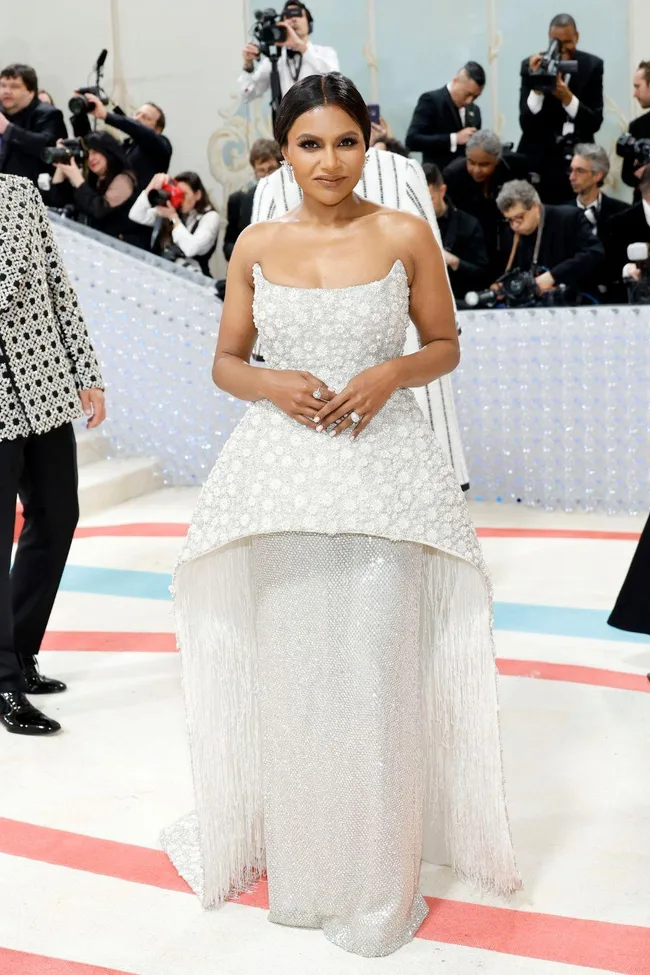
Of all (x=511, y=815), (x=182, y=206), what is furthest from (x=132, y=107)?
(x=511, y=815)

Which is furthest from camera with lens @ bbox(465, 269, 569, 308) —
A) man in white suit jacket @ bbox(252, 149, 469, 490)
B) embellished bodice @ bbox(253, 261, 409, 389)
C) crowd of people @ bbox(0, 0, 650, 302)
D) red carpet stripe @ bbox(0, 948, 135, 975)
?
red carpet stripe @ bbox(0, 948, 135, 975)

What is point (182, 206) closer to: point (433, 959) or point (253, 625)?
point (253, 625)

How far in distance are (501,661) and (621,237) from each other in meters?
3.06

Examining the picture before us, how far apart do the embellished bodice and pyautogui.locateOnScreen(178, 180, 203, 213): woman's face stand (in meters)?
5.36

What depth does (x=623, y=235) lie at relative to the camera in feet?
20.0

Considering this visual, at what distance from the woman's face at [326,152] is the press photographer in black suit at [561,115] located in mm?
4827

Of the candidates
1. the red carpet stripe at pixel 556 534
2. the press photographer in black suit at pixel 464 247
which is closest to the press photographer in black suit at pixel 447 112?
the press photographer in black suit at pixel 464 247

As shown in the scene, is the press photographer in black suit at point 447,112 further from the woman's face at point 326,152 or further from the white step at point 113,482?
the woman's face at point 326,152

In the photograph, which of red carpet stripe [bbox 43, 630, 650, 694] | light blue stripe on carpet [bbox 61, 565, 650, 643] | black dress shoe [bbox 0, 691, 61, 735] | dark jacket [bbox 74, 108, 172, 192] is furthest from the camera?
dark jacket [bbox 74, 108, 172, 192]

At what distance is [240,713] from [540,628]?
6.02 ft

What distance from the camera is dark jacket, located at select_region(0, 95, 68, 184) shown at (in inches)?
281

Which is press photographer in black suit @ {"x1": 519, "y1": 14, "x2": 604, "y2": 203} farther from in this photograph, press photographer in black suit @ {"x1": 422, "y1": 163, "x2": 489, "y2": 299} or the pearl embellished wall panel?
the pearl embellished wall panel

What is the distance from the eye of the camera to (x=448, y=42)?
333 inches

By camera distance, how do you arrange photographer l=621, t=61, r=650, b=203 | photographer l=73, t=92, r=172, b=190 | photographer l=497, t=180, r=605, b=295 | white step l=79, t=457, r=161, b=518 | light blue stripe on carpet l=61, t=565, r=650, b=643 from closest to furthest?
light blue stripe on carpet l=61, t=565, r=650, b=643 < photographer l=497, t=180, r=605, b=295 < white step l=79, t=457, r=161, b=518 < photographer l=621, t=61, r=650, b=203 < photographer l=73, t=92, r=172, b=190
